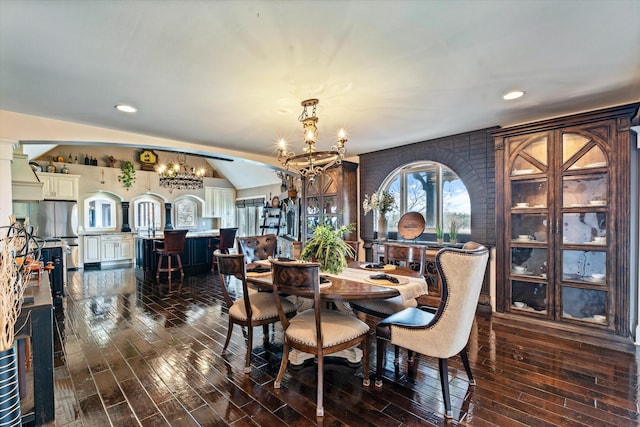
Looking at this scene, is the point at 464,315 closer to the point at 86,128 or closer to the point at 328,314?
the point at 328,314

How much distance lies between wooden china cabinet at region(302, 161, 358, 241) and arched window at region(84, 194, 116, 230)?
633 cm

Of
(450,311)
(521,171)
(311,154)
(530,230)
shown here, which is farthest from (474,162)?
(450,311)

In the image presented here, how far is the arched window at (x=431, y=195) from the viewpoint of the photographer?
4453mm

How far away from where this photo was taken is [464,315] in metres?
1.97

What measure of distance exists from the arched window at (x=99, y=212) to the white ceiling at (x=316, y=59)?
597cm

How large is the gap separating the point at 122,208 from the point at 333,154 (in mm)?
8122

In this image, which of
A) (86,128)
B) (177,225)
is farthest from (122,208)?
(86,128)

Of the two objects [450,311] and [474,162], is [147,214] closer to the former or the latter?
[474,162]

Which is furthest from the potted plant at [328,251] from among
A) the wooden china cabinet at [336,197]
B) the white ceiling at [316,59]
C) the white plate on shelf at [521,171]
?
the wooden china cabinet at [336,197]

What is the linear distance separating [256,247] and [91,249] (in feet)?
21.3

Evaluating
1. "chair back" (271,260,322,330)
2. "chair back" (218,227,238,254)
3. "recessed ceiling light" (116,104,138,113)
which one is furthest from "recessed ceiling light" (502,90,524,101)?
"chair back" (218,227,238,254)

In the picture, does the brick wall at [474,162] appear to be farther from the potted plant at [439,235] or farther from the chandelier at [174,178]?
the chandelier at [174,178]

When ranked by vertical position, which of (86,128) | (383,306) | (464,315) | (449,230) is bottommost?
(383,306)

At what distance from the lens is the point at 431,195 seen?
4777 millimetres
